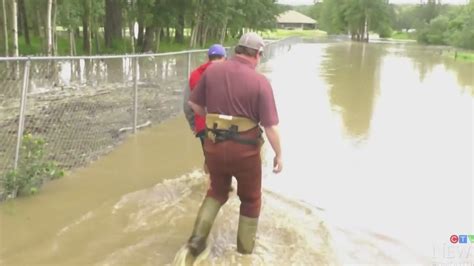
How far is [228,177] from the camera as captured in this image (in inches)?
178

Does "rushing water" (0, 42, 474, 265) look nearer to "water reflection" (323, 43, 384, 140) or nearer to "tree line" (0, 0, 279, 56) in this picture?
"water reflection" (323, 43, 384, 140)

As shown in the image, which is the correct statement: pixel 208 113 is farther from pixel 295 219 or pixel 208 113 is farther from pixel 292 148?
pixel 292 148

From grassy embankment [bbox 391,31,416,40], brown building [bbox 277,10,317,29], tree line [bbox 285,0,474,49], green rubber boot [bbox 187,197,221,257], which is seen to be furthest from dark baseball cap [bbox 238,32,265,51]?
brown building [bbox 277,10,317,29]

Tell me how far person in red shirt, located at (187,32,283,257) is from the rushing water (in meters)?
0.51

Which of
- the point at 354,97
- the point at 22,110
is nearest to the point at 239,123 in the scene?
Answer: the point at 22,110

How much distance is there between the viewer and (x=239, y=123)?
13.9 feet

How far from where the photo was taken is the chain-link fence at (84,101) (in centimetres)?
802

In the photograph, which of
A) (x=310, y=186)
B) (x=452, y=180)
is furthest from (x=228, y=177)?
(x=452, y=180)

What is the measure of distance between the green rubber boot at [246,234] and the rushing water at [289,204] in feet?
0.30

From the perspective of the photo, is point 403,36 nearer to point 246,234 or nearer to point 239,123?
point 246,234

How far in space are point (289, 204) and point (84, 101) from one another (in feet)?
17.7

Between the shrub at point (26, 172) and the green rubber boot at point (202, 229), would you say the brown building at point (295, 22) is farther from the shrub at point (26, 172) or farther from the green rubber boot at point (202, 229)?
the green rubber boot at point (202, 229)

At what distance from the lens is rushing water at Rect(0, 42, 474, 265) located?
4844 mm

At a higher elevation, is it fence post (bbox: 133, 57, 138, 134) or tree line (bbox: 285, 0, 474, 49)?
tree line (bbox: 285, 0, 474, 49)
